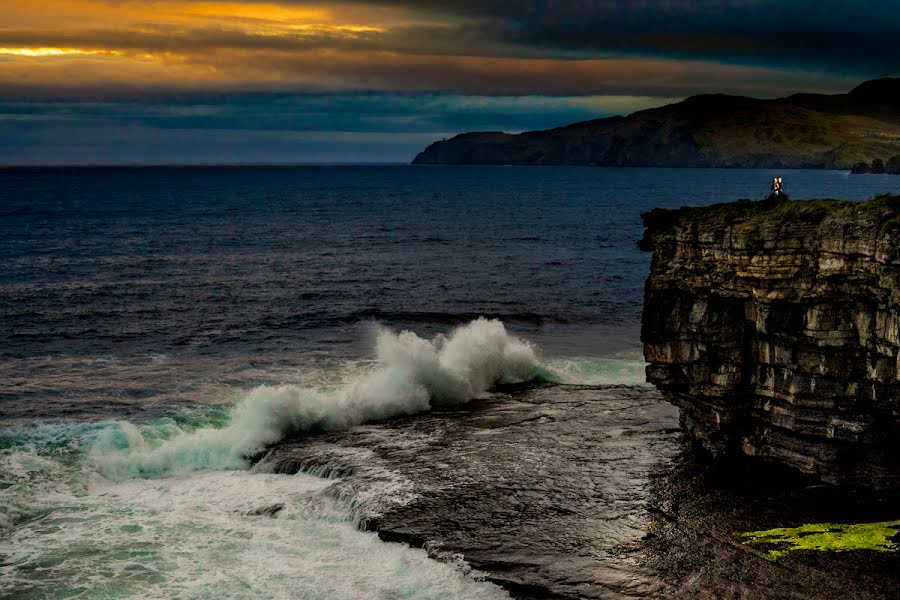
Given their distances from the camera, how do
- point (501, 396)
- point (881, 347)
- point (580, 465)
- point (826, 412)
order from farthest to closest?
1. point (501, 396)
2. point (580, 465)
3. point (826, 412)
4. point (881, 347)

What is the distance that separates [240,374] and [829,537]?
32482 millimetres

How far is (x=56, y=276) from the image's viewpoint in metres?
81.4

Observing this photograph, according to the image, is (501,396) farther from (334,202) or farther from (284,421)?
(334,202)

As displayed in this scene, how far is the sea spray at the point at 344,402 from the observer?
3550 centimetres

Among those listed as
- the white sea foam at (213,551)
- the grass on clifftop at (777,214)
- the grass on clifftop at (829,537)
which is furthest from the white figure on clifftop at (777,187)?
the white sea foam at (213,551)

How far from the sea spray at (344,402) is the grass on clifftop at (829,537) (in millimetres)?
19243

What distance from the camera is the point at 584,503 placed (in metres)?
29.1

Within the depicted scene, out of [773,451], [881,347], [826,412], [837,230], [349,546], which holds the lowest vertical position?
[349,546]

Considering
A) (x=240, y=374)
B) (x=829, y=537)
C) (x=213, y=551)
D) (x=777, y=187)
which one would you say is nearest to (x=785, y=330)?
(x=777, y=187)

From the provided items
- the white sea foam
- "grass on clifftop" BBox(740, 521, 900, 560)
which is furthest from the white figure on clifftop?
the white sea foam

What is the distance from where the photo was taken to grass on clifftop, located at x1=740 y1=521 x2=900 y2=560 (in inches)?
968

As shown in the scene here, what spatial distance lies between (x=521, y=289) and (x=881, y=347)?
49.5 meters

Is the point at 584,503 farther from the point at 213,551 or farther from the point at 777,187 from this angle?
the point at 777,187

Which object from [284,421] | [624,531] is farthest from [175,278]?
[624,531]
